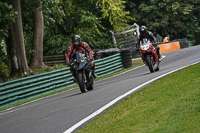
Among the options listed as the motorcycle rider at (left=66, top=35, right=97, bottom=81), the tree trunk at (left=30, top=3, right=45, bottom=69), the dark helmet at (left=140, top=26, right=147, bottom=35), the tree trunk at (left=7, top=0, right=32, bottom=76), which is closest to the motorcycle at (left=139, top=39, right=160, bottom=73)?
the dark helmet at (left=140, top=26, right=147, bottom=35)

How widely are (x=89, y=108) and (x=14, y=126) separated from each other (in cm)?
155

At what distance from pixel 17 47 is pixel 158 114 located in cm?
1711

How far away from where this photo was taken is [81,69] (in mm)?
12352

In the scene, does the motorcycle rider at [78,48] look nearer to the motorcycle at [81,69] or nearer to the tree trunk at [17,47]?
the motorcycle at [81,69]

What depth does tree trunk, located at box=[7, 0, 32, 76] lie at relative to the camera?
21.9m

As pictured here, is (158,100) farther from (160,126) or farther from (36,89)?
(36,89)

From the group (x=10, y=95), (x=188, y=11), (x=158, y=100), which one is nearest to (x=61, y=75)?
(x=10, y=95)

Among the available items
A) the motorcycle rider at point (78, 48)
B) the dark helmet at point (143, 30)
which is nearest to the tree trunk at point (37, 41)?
the dark helmet at point (143, 30)

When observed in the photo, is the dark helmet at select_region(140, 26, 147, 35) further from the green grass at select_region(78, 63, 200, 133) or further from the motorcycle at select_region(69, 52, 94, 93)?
the green grass at select_region(78, 63, 200, 133)

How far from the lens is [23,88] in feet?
56.3

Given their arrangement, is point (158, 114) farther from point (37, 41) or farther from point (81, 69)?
point (37, 41)

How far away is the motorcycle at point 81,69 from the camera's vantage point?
12.3 m

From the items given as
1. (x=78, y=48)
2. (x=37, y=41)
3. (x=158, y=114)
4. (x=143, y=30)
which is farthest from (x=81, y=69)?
(x=37, y=41)

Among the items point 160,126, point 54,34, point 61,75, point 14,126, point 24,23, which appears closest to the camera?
point 160,126
